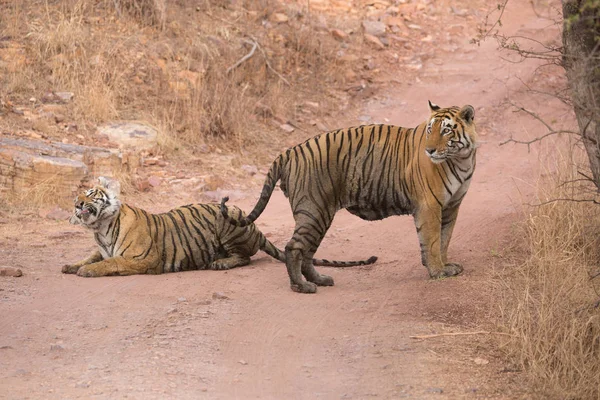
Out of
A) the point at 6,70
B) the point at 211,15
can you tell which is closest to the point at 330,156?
the point at 6,70

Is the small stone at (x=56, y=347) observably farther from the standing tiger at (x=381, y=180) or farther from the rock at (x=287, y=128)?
the rock at (x=287, y=128)

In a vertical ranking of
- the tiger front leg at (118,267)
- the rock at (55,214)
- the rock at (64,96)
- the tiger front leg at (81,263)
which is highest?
the rock at (64,96)

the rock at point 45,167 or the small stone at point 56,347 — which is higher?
the small stone at point 56,347

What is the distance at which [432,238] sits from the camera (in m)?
7.69

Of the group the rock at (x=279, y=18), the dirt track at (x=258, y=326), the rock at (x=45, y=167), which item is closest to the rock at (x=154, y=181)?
the rock at (x=45, y=167)

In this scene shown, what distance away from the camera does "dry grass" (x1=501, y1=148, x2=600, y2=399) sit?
5574 millimetres

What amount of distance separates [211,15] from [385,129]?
8304 mm

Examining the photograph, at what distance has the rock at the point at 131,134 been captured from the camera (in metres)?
12.1

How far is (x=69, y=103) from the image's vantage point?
12.5 meters

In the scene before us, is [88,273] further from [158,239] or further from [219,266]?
[219,266]

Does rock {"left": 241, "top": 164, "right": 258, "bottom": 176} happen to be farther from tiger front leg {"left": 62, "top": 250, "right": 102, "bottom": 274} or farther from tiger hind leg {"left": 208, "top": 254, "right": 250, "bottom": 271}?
tiger front leg {"left": 62, "top": 250, "right": 102, "bottom": 274}

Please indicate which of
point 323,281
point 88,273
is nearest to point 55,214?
point 88,273

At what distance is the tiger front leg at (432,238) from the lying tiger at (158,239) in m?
1.15

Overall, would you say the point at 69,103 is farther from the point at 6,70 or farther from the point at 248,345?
the point at 248,345
